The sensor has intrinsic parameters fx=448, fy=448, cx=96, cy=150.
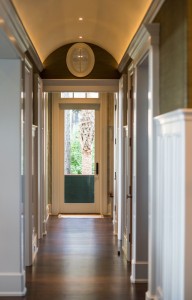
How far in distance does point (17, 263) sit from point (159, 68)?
92.1 inches

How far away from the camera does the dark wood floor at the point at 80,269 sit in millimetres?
4473

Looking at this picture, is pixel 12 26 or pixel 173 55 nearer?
pixel 173 55

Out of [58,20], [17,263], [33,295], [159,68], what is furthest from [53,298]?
[58,20]

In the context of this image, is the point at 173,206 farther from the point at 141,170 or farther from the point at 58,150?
the point at 58,150

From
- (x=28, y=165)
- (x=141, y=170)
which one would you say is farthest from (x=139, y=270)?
(x=28, y=165)

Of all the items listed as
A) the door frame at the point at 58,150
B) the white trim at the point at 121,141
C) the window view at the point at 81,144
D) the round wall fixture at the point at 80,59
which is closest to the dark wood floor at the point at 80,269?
the white trim at the point at 121,141

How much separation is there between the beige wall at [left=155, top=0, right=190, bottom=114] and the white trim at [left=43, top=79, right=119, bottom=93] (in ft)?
10.8

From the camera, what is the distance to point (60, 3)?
5.00m

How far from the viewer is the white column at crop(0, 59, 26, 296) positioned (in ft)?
14.4

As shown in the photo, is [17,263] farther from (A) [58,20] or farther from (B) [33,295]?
(A) [58,20]

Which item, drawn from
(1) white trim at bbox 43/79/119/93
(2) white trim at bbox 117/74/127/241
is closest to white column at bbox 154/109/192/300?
(2) white trim at bbox 117/74/127/241

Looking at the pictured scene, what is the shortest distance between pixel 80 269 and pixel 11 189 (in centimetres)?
153

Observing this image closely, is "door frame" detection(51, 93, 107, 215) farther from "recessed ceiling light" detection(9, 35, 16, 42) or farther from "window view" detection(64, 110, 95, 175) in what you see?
"recessed ceiling light" detection(9, 35, 16, 42)

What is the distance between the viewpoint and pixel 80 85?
22.9ft
